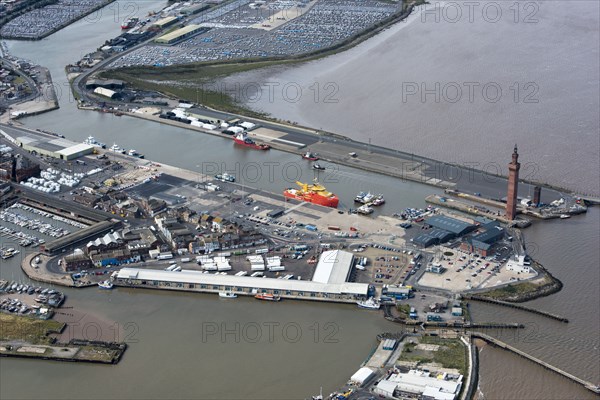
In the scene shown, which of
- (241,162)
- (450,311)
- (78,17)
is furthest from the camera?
(78,17)

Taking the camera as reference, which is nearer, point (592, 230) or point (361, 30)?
point (592, 230)

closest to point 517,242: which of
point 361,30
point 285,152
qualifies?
point 285,152

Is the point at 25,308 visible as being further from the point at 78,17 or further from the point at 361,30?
the point at 78,17

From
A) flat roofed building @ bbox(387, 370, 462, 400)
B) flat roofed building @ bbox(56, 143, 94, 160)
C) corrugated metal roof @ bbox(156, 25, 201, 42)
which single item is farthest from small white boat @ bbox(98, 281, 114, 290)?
corrugated metal roof @ bbox(156, 25, 201, 42)

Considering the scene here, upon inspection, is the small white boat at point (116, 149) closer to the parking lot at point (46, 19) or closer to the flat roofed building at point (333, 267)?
the flat roofed building at point (333, 267)

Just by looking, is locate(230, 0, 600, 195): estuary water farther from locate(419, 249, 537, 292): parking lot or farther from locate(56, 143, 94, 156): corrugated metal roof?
locate(56, 143, 94, 156): corrugated metal roof

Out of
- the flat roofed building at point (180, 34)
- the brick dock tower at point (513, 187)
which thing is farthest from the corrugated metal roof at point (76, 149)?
the flat roofed building at point (180, 34)
